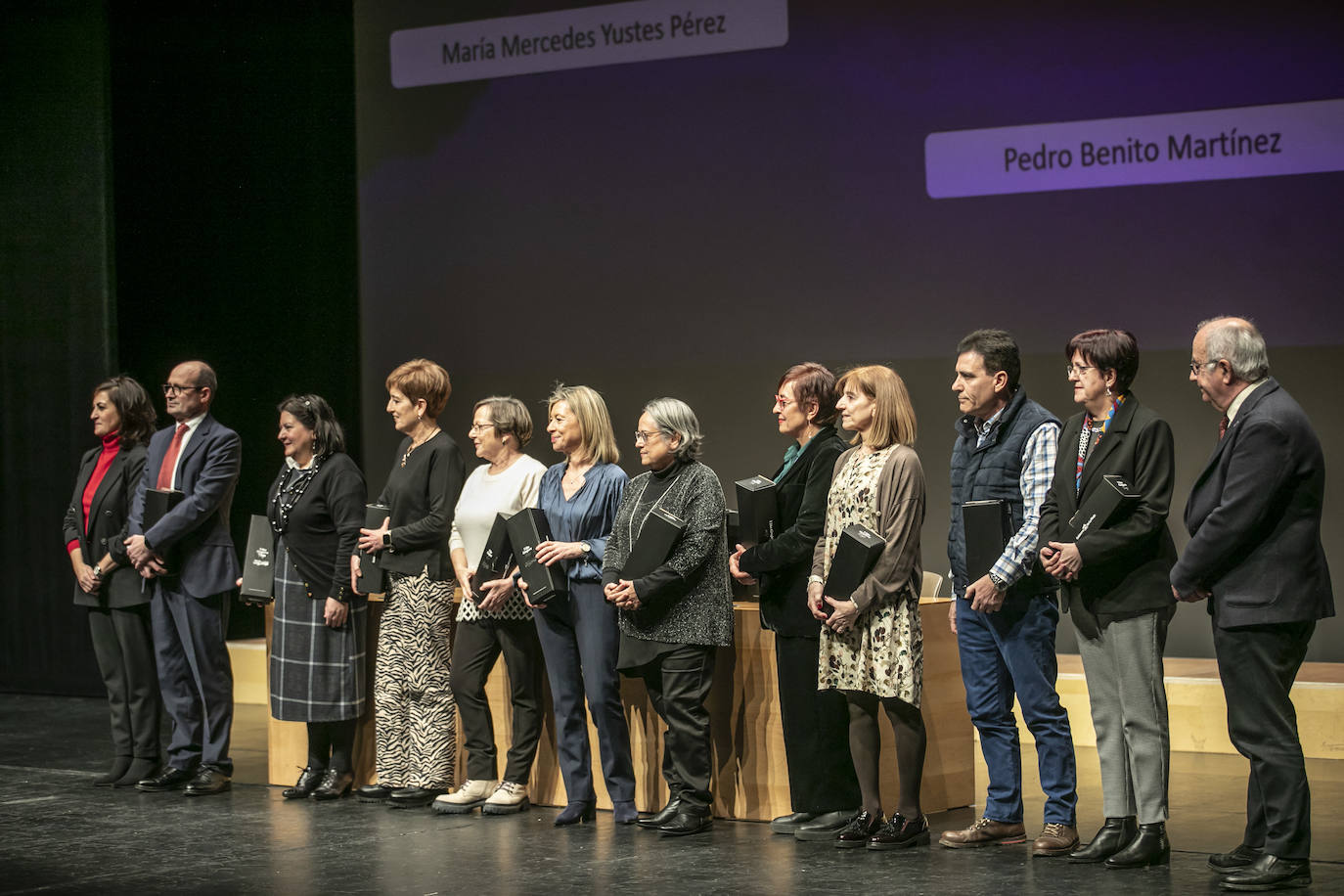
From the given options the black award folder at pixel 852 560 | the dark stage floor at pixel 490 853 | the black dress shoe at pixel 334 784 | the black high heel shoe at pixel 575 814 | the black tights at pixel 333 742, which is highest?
the black award folder at pixel 852 560

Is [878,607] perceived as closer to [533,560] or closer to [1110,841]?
[1110,841]

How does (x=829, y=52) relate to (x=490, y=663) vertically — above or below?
above

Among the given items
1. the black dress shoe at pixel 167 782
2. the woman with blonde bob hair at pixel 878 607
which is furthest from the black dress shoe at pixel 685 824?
the black dress shoe at pixel 167 782

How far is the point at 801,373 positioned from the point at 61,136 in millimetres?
5930

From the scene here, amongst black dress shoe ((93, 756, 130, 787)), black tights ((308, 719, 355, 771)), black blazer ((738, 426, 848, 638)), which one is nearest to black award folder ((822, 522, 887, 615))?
black blazer ((738, 426, 848, 638))

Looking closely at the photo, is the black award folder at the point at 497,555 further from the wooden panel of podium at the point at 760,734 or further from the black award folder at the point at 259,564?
the black award folder at the point at 259,564

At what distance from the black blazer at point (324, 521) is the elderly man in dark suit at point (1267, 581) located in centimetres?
315

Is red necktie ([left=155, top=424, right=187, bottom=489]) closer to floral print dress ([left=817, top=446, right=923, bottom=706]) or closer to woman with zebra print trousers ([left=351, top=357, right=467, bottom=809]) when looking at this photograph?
woman with zebra print trousers ([left=351, top=357, right=467, bottom=809])

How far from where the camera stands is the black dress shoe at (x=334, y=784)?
6230 millimetres

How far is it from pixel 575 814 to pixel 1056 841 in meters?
1.68

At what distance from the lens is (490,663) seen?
5945mm

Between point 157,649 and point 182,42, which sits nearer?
point 157,649

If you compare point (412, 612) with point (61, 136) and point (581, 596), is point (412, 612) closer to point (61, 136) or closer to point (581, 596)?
point (581, 596)

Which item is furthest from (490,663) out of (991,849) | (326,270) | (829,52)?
(326,270)
